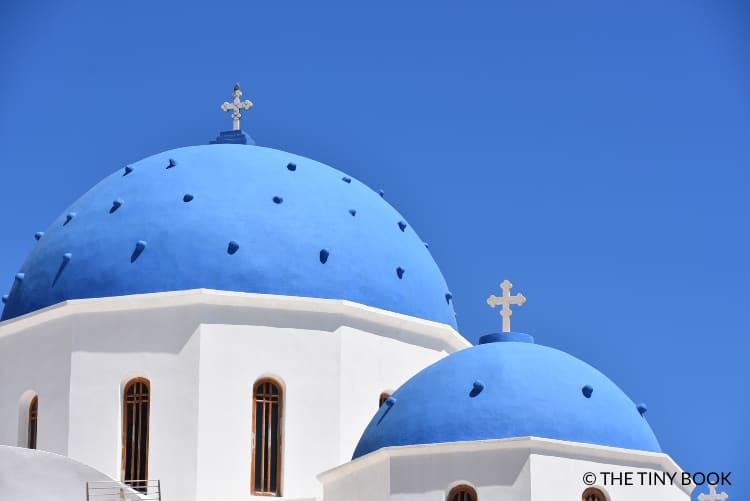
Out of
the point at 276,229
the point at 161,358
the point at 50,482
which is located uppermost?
the point at 276,229

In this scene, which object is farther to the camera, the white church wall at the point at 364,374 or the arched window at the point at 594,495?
the white church wall at the point at 364,374

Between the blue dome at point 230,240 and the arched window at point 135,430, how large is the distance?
67.7 inches

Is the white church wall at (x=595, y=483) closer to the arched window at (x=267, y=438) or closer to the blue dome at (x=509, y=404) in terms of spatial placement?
the blue dome at (x=509, y=404)

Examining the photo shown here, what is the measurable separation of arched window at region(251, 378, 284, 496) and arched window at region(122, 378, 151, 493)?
1.84m

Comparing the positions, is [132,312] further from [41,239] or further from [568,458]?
[568,458]

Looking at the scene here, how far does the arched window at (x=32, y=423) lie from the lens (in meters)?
33.4

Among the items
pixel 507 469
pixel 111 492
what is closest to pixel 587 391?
pixel 507 469

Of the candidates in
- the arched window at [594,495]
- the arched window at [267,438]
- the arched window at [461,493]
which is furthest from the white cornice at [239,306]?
the arched window at [594,495]

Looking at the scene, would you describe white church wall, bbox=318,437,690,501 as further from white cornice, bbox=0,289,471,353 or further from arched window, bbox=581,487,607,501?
white cornice, bbox=0,289,471,353

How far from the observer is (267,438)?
106 feet

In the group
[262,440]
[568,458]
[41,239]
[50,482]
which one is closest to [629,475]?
[568,458]

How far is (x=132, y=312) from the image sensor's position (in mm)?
32719

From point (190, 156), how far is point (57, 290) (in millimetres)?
3760

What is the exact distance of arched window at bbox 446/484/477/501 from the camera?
28616mm
